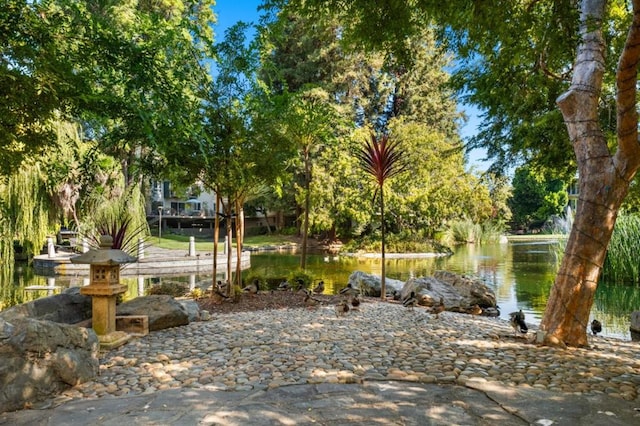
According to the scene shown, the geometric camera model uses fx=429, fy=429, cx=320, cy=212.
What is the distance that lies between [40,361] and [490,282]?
40.5 ft

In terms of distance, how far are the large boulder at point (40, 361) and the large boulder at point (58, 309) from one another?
1.81m

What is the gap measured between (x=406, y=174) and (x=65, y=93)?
69.8 feet

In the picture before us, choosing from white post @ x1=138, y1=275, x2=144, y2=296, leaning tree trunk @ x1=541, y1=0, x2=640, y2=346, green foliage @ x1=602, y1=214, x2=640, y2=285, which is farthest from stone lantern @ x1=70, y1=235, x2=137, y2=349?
green foliage @ x1=602, y1=214, x2=640, y2=285

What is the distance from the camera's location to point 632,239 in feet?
37.5

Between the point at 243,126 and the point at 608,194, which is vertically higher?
the point at 243,126

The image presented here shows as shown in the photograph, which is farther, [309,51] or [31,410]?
[309,51]

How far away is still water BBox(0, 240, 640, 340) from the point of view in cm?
916

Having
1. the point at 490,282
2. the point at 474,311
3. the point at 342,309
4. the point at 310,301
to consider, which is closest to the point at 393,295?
the point at 474,311

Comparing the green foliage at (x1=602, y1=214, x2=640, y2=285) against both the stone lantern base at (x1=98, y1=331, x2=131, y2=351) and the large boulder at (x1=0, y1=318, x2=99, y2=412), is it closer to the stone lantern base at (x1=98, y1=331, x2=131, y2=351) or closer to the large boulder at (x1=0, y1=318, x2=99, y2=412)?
the stone lantern base at (x1=98, y1=331, x2=131, y2=351)

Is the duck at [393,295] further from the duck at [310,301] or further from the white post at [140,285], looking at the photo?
the white post at [140,285]

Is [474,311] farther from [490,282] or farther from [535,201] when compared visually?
[535,201]

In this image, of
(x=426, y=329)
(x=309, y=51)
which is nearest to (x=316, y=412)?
(x=426, y=329)

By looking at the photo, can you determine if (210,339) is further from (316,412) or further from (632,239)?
(632,239)

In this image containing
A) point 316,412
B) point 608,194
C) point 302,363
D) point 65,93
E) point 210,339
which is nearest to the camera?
point 316,412
